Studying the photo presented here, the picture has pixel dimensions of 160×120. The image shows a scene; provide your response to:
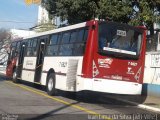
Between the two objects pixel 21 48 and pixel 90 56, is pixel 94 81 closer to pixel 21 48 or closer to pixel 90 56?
pixel 90 56

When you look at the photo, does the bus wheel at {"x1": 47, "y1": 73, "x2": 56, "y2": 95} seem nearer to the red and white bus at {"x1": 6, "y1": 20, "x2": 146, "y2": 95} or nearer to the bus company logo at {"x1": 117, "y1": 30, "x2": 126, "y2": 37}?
the red and white bus at {"x1": 6, "y1": 20, "x2": 146, "y2": 95}

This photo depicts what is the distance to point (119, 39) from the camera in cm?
1627

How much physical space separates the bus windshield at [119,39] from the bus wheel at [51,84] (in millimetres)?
3917

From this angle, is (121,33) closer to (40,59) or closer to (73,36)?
(73,36)

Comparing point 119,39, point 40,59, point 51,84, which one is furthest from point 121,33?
point 40,59

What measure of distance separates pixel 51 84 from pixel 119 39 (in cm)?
445

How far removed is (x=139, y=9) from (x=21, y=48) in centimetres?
813

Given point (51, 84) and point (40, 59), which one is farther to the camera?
point (40, 59)

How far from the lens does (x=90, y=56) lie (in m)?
15.7

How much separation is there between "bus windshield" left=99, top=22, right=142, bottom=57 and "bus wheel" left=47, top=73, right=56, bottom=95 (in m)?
3.92

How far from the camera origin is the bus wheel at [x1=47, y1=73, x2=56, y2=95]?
1886 cm

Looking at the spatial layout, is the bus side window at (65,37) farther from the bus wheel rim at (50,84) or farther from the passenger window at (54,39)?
the bus wheel rim at (50,84)

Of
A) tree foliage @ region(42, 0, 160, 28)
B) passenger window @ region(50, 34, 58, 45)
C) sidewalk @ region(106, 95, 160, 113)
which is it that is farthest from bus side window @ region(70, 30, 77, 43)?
tree foliage @ region(42, 0, 160, 28)

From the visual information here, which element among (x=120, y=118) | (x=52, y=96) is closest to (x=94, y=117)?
(x=120, y=118)
